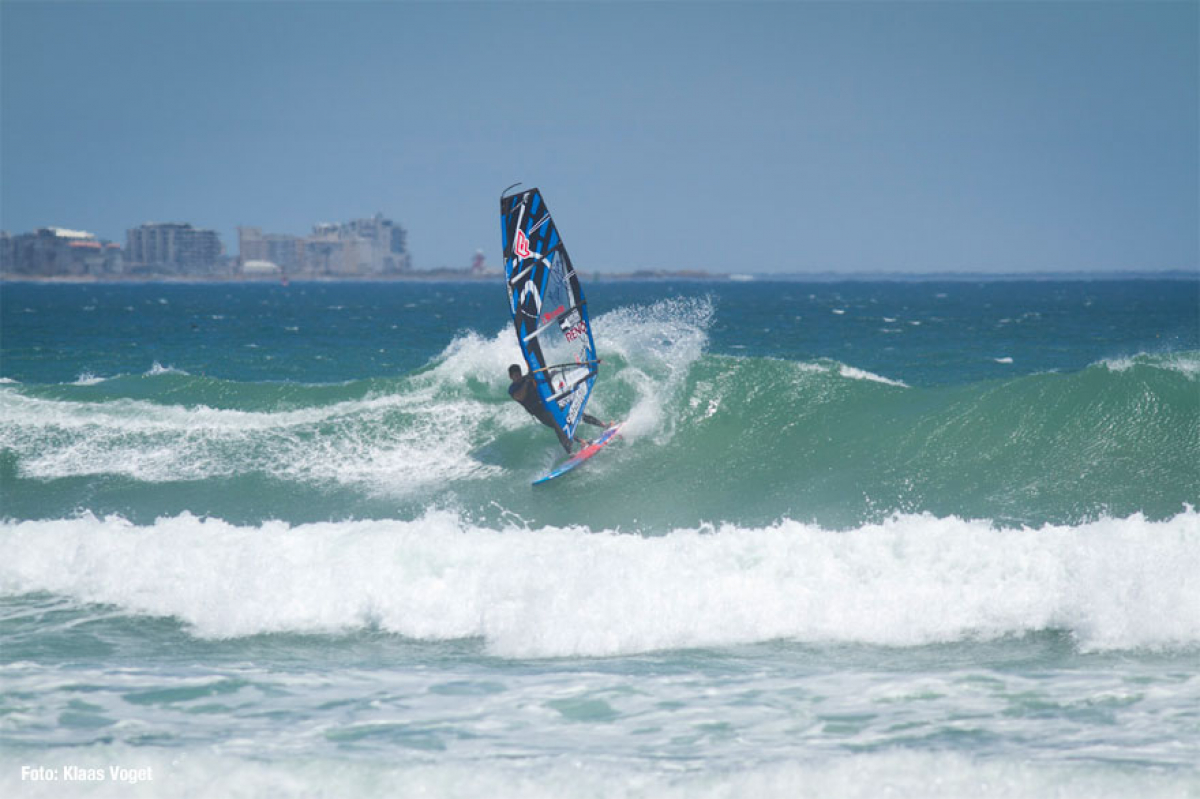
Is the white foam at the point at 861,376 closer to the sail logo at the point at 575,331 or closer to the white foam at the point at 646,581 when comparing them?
the sail logo at the point at 575,331

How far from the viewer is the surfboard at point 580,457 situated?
11.1 m

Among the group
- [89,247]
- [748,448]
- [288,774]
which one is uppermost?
[89,247]

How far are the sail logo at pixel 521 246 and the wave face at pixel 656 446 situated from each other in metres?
2.32

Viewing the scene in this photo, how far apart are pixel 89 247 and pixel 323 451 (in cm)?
20901

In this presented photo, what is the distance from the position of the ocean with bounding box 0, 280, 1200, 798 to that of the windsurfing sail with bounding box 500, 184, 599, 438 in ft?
2.69

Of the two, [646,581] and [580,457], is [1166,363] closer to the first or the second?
[580,457]

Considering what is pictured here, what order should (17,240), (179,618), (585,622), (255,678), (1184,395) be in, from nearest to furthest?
1. (255,678)
2. (585,622)
3. (179,618)
4. (1184,395)
5. (17,240)

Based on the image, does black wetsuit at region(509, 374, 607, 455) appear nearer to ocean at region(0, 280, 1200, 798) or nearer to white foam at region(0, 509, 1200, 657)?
ocean at region(0, 280, 1200, 798)

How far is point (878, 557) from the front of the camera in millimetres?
7777

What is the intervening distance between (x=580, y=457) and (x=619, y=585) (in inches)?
160

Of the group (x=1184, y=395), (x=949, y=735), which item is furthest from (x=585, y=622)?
(x=1184, y=395)

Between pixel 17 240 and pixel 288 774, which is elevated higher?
pixel 17 240

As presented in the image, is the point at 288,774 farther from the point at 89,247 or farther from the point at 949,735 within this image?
the point at 89,247

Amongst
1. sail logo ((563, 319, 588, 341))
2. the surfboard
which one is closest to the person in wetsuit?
the surfboard
